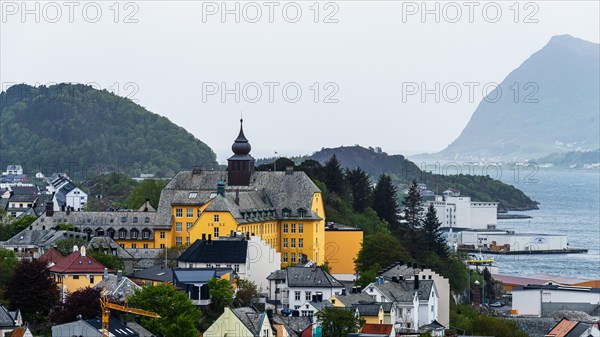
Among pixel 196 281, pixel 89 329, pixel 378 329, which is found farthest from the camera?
pixel 196 281

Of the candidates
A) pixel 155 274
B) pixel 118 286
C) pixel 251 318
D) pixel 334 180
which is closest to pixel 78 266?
pixel 155 274

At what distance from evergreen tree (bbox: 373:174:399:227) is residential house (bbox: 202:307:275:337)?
124 feet

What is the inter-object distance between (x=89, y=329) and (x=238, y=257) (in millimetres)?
15734

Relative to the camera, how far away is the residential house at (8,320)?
47.2 meters

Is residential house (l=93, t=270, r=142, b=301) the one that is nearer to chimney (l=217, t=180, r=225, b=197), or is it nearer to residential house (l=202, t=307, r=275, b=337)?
residential house (l=202, t=307, r=275, b=337)

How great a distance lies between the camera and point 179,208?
230 ft

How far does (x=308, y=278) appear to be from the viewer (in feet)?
187

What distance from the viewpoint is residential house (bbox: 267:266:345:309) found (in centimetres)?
5641

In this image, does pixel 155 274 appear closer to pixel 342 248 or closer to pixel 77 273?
pixel 77 273

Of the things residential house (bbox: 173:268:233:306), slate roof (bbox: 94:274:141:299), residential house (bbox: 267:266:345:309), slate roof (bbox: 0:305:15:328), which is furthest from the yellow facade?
slate roof (bbox: 0:305:15:328)

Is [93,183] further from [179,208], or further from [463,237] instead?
[179,208]

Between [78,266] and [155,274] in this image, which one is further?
[155,274]

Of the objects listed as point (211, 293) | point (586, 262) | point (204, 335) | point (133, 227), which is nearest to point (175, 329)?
point (204, 335)

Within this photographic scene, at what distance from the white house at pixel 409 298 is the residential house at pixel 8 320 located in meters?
13.0
